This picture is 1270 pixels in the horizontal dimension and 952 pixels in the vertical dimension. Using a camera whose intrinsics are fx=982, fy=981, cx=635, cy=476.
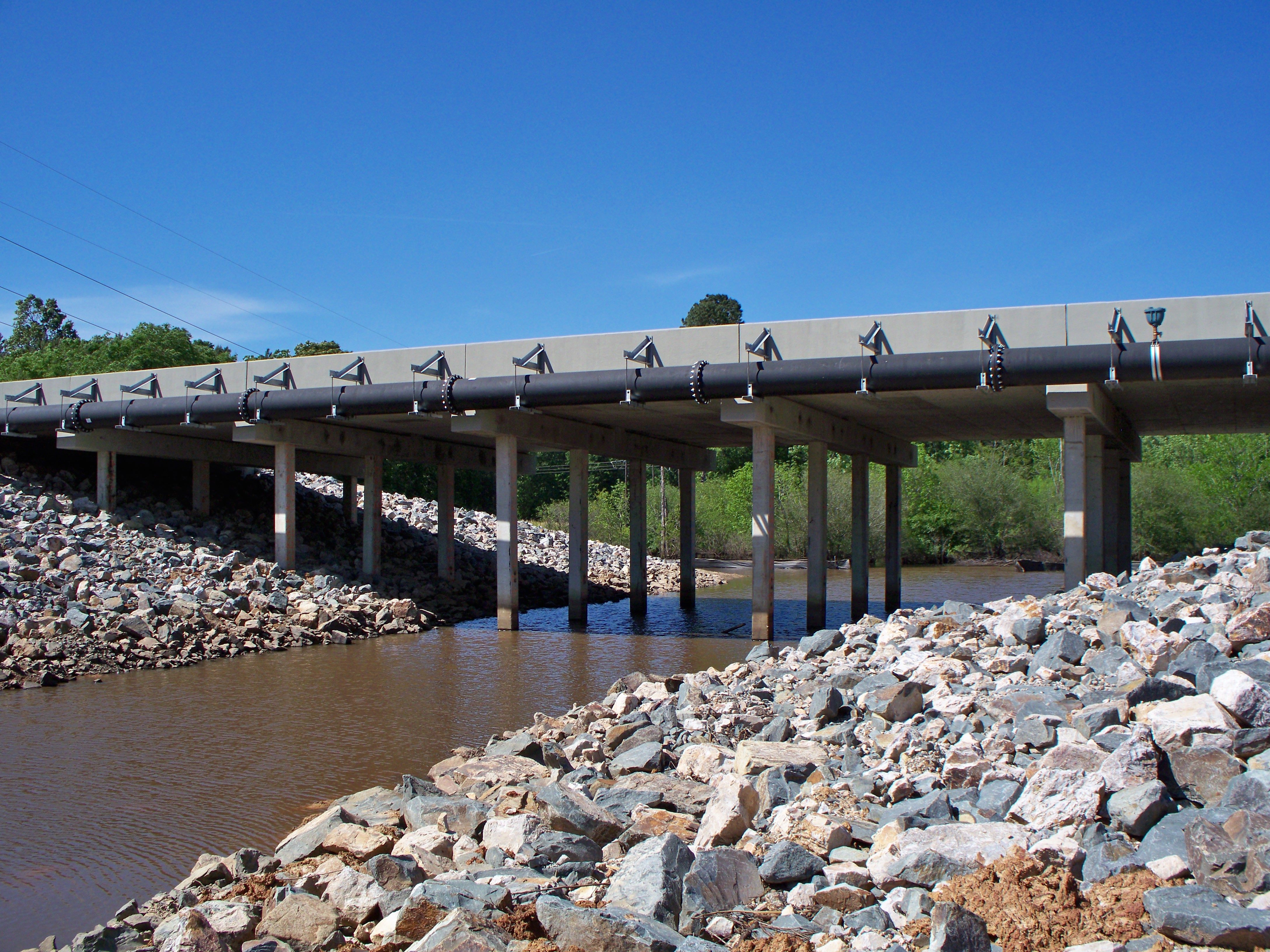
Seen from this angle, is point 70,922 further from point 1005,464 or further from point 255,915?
point 1005,464

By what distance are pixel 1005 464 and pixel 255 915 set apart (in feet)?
212

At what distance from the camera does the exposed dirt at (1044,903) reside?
4793 millimetres

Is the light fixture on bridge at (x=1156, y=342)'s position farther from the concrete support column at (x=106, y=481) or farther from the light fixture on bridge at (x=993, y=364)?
the concrete support column at (x=106, y=481)

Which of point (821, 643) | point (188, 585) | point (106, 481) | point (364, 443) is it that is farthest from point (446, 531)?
point (821, 643)

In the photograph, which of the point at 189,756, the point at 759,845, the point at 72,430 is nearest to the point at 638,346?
the point at 189,756

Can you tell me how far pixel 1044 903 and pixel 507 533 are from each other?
62.0 ft

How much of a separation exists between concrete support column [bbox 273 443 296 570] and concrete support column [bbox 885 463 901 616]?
17161 mm

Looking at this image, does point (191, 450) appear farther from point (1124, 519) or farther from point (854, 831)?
point (1124, 519)

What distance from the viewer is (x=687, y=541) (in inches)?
1283

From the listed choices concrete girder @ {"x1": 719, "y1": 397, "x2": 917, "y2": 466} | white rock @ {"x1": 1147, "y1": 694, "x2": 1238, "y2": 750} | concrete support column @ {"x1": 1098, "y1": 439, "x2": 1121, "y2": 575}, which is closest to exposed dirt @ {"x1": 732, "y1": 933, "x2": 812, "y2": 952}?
white rock @ {"x1": 1147, "y1": 694, "x2": 1238, "y2": 750}

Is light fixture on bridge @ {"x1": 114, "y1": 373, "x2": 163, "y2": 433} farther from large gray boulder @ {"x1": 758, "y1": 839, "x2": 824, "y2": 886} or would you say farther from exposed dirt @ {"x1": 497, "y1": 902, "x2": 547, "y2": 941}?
large gray boulder @ {"x1": 758, "y1": 839, "x2": 824, "y2": 886}

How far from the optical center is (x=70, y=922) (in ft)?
22.6

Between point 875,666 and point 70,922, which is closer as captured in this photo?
point 70,922

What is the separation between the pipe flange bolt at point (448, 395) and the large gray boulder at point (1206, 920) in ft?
59.2
